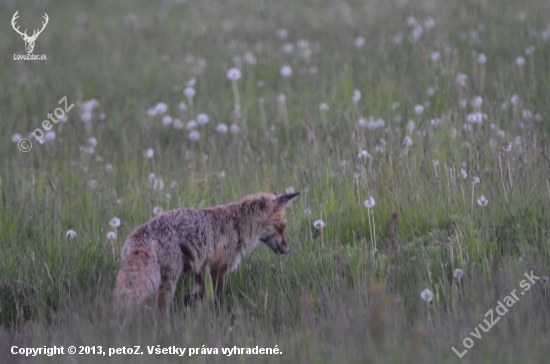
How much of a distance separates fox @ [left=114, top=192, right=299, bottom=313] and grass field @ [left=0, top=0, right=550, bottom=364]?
0.19 m

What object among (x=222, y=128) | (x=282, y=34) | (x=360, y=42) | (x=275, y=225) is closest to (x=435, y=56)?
(x=360, y=42)

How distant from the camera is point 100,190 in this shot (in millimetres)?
7590

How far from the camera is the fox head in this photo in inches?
232

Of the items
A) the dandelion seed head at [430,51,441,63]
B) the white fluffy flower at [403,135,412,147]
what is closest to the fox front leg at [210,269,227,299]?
the white fluffy flower at [403,135,412,147]

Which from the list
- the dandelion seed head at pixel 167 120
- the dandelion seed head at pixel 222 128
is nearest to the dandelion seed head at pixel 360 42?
the dandelion seed head at pixel 222 128

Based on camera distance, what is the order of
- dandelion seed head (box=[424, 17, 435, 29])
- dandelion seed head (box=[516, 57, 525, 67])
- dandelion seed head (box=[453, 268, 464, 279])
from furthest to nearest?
dandelion seed head (box=[424, 17, 435, 29]) → dandelion seed head (box=[516, 57, 525, 67]) → dandelion seed head (box=[453, 268, 464, 279])

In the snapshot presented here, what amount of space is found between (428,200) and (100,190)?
365cm

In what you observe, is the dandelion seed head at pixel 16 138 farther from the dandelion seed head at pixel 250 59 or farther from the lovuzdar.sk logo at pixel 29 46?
the lovuzdar.sk logo at pixel 29 46

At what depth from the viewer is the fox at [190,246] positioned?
4750 mm

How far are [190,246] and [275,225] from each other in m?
0.88

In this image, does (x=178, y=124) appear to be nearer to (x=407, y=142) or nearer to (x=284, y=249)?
(x=407, y=142)

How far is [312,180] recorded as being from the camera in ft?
23.6

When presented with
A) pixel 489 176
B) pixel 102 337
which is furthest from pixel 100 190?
pixel 489 176

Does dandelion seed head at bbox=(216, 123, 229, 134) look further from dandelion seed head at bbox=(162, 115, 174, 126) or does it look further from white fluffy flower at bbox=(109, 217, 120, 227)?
white fluffy flower at bbox=(109, 217, 120, 227)
